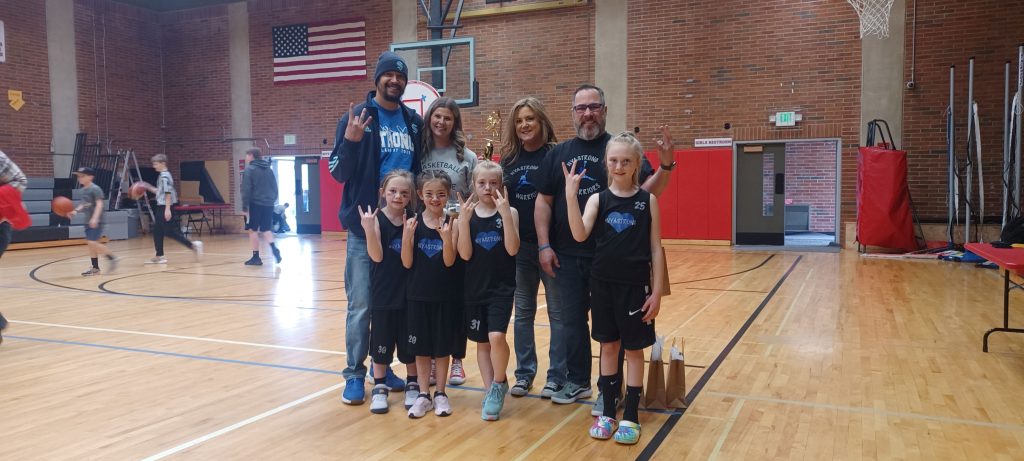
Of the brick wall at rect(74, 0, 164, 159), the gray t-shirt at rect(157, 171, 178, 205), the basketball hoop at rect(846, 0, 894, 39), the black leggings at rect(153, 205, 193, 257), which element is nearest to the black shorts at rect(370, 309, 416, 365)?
the black leggings at rect(153, 205, 193, 257)

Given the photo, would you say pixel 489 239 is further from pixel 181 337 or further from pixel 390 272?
pixel 181 337

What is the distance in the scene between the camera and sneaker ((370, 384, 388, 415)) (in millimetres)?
3523

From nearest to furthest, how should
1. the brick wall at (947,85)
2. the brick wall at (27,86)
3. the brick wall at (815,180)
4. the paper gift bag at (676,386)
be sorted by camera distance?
the paper gift bag at (676,386), the brick wall at (947,85), the brick wall at (27,86), the brick wall at (815,180)

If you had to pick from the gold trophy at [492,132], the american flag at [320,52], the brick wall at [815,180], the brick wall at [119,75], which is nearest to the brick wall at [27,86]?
the brick wall at [119,75]

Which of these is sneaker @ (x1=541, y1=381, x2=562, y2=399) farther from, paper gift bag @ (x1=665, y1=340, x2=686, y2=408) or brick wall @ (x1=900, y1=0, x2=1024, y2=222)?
brick wall @ (x1=900, y1=0, x2=1024, y2=222)

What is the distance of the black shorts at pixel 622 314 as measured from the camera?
10.1 ft

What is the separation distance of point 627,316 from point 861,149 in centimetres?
1009

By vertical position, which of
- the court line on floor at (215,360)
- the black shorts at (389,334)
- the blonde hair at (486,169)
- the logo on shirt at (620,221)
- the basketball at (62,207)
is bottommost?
the court line on floor at (215,360)

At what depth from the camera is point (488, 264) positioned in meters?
3.42

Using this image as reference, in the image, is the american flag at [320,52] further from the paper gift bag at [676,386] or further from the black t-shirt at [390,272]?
the paper gift bag at [676,386]

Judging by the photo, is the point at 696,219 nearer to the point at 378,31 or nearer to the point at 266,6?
the point at 378,31

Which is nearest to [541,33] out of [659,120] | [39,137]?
[659,120]

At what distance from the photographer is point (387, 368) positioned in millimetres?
3889

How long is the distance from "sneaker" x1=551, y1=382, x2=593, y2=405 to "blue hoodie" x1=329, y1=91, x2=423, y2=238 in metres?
1.26
